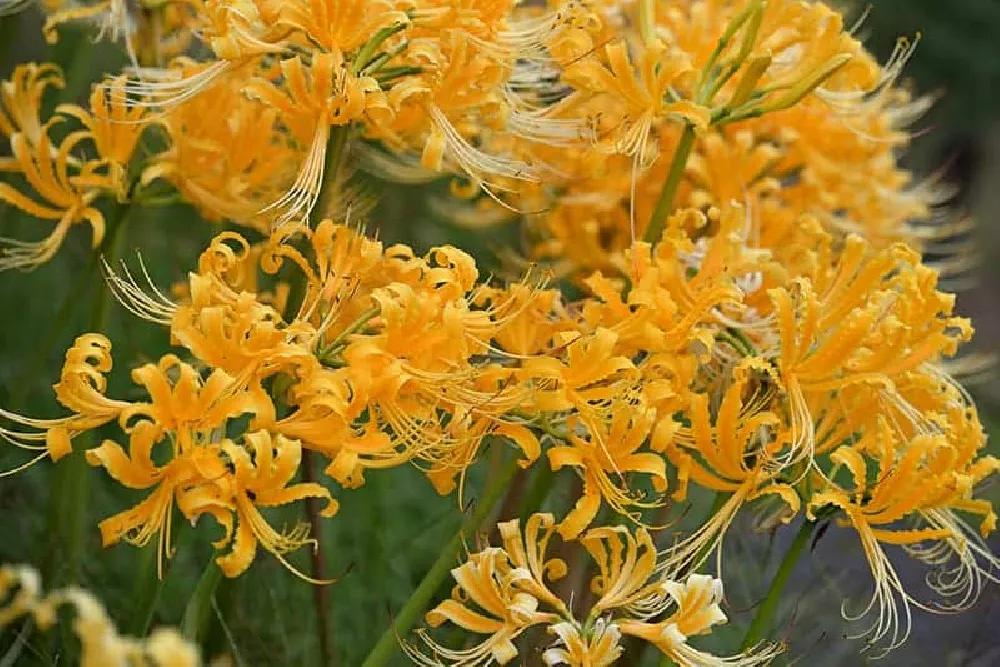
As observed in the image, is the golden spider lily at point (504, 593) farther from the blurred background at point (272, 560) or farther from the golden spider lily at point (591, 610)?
the blurred background at point (272, 560)

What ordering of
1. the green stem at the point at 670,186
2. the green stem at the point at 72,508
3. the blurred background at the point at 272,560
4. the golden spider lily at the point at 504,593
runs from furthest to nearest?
1. the blurred background at the point at 272,560
2. the green stem at the point at 72,508
3. the green stem at the point at 670,186
4. the golden spider lily at the point at 504,593

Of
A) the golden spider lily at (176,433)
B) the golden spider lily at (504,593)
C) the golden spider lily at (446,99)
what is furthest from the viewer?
the golden spider lily at (446,99)

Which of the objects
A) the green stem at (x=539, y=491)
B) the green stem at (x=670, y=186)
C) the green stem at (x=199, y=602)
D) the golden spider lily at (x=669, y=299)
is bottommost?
the green stem at (x=199, y=602)

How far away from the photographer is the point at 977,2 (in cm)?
586

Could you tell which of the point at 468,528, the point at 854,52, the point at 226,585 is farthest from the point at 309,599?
the point at 854,52

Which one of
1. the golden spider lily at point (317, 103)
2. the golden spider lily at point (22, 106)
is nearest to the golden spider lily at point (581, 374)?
the golden spider lily at point (317, 103)

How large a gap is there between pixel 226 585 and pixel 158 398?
49 centimetres

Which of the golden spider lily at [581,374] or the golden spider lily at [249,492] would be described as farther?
the golden spider lily at [581,374]

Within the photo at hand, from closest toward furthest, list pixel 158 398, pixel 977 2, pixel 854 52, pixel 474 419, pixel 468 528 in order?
pixel 158 398
pixel 474 419
pixel 468 528
pixel 854 52
pixel 977 2

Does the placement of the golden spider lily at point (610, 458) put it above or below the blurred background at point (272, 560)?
above

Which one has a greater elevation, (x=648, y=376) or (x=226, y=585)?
(x=648, y=376)

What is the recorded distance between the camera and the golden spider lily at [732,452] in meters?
1.30

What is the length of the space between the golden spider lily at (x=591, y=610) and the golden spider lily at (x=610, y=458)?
3cm

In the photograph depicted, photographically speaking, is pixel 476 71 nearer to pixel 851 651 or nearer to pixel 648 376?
pixel 648 376
